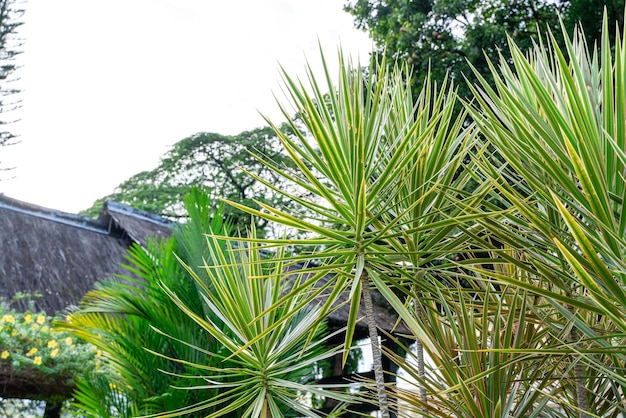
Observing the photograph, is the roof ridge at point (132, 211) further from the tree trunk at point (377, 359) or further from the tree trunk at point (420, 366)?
the tree trunk at point (377, 359)

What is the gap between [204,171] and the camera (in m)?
16.3

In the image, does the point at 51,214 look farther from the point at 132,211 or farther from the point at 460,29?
the point at 460,29

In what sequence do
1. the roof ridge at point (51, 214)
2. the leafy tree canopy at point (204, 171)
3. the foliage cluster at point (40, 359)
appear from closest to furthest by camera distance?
the foliage cluster at point (40, 359) → the roof ridge at point (51, 214) → the leafy tree canopy at point (204, 171)

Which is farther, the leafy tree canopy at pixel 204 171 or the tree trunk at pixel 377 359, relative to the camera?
the leafy tree canopy at pixel 204 171

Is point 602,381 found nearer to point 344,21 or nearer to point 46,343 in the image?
point 46,343

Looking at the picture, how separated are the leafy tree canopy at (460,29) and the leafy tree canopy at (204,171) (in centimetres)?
881

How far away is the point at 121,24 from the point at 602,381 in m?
11.5

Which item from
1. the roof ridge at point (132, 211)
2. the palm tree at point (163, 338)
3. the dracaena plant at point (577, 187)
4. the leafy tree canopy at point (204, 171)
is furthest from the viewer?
the leafy tree canopy at point (204, 171)

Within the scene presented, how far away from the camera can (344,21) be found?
8.37 m

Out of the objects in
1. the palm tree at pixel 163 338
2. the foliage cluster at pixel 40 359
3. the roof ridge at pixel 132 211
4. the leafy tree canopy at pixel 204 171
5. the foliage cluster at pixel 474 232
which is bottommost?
the foliage cluster at pixel 40 359

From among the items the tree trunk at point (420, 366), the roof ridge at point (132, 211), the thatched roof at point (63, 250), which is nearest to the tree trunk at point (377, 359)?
the tree trunk at point (420, 366)

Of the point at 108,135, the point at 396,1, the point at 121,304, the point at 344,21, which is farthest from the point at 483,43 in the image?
the point at 108,135

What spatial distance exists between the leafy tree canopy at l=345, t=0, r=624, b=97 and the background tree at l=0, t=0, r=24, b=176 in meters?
8.40

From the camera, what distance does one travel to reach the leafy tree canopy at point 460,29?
631 cm
